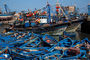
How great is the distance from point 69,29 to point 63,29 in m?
1.79

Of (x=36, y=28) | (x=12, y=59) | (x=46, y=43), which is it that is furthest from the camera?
(x=36, y=28)

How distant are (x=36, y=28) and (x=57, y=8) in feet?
22.9

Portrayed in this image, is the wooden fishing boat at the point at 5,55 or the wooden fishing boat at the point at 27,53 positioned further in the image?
the wooden fishing boat at the point at 27,53

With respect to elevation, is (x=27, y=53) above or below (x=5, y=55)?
below

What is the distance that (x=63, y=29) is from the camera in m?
21.9

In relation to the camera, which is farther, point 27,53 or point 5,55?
point 27,53

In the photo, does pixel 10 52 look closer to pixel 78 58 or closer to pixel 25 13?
pixel 78 58

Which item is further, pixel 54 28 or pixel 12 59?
pixel 54 28

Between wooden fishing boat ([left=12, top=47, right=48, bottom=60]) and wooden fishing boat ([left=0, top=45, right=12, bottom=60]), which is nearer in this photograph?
wooden fishing boat ([left=0, top=45, right=12, bottom=60])

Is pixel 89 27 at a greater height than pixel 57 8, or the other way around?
pixel 57 8

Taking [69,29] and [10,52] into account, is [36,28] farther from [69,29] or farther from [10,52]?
[10,52]

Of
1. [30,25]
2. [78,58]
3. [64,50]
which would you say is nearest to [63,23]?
[30,25]

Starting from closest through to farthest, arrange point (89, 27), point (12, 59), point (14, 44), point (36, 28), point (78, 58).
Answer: point (78, 58)
point (12, 59)
point (14, 44)
point (36, 28)
point (89, 27)

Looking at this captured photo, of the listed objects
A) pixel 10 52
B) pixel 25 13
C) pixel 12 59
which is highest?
pixel 25 13
